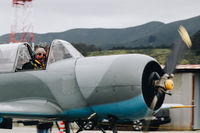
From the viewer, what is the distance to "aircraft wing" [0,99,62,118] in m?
7.09

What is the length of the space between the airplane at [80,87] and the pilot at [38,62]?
196 mm

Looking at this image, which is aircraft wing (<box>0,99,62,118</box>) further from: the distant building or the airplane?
the distant building

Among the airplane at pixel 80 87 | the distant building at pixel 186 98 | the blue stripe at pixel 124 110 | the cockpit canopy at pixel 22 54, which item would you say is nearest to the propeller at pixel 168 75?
the airplane at pixel 80 87

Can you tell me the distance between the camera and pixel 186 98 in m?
16.7

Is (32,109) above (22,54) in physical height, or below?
below

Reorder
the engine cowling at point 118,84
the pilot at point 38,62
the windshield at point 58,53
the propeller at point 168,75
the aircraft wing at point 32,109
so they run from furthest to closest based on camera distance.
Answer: the pilot at point 38,62 < the windshield at point 58,53 < the aircraft wing at point 32,109 < the propeller at point 168,75 < the engine cowling at point 118,84

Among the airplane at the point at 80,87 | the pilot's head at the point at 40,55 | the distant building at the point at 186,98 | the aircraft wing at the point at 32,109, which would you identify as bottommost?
the distant building at the point at 186,98

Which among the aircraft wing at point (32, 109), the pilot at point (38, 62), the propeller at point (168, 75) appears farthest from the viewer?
the pilot at point (38, 62)

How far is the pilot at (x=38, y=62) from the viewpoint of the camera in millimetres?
7793

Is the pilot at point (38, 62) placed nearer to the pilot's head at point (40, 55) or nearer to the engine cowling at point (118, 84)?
the pilot's head at point (40, 55)

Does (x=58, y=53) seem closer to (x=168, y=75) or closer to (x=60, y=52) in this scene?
(x=60, y=52)

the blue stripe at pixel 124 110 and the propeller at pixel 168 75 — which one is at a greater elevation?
the propeller at pixel 168 75

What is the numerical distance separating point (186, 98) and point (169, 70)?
10202 mm

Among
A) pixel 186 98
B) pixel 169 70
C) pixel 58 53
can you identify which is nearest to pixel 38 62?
pixel 58 53
